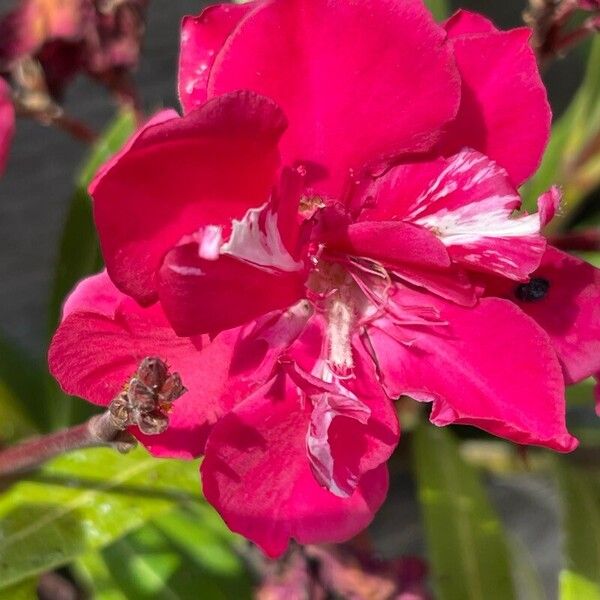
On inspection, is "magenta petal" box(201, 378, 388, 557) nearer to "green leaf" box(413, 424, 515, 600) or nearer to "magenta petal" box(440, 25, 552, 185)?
"magenta petal" box(440, 25, 552, 185)

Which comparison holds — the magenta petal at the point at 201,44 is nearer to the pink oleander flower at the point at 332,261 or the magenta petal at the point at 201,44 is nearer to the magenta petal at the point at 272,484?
the pink oleander flower at the point at 332,261

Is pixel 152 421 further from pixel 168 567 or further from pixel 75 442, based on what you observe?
pixel 168 567

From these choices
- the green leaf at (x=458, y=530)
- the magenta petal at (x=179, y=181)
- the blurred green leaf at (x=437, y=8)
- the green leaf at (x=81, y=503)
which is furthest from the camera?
the blurred green leaf at (x=437, y=8)

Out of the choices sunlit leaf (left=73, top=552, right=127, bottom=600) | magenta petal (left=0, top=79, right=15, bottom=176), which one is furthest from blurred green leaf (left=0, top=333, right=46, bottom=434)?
magenta petal (left=0, top=79, right=15, bottom=176)

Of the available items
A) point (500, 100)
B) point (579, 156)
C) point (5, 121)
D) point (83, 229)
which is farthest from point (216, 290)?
point (579, 156)

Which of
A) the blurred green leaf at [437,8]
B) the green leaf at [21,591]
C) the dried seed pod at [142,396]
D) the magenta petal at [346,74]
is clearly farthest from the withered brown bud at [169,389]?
the blurred green leaf at [437,8]

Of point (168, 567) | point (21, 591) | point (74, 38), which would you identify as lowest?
point (168, 567)
